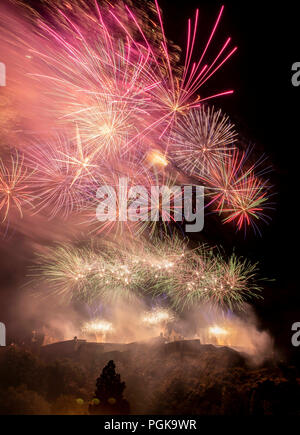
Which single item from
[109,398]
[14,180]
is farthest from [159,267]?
[14,180]

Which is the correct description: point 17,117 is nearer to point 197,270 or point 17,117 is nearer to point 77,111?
point 77,111

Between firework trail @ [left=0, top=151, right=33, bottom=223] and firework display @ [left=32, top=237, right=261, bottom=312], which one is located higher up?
firework trail @ [left=0, top=151, right=33, bottom=223]

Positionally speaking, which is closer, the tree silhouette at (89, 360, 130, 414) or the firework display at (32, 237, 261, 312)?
the tree silhouette at (89, 360, 130, 414)

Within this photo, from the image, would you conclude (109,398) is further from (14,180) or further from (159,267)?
(14,180)

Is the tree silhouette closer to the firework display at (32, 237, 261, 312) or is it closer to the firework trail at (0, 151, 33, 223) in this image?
the firework display at (32, 237, 261, 312)

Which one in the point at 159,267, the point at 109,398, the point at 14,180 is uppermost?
the point at 14,180

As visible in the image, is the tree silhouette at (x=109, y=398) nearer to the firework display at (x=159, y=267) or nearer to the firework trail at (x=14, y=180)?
the firework display at (x=159, y=267)

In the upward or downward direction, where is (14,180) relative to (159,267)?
upward

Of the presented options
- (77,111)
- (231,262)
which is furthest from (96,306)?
(77,111)

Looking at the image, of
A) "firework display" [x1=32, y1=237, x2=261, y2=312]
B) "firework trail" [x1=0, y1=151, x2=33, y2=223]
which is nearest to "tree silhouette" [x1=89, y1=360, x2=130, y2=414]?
"firework display" [x1=32, y1=237, x2=261, y2=312]

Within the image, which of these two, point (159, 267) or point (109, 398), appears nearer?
point (109, 398)
